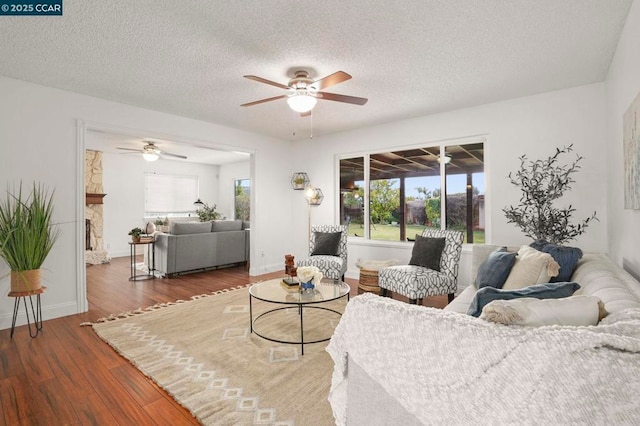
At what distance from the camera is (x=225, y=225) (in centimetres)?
621

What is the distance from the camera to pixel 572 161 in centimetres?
357

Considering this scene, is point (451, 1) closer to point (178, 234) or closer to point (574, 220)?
point (574, 220)

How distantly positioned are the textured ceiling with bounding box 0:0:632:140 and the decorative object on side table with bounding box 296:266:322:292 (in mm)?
1946

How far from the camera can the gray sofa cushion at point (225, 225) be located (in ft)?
19.9

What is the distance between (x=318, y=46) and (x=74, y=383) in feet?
10.3

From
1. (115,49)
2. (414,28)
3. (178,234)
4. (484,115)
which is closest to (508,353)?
(414,28)

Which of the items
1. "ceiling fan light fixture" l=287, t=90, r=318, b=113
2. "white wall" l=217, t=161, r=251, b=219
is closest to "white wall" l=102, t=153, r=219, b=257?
"white wall" l=217, t=161, r=251, b=219

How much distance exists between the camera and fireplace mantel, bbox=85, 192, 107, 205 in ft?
22.7

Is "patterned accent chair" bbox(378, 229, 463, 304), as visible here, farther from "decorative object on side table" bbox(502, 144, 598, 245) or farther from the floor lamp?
the floor lamp

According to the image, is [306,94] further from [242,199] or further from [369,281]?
[242,199]

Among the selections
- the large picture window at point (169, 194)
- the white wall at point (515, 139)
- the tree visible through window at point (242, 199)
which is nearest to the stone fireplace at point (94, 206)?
the large picture window at point (169, 194)

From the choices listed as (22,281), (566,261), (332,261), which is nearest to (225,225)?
(332,261)

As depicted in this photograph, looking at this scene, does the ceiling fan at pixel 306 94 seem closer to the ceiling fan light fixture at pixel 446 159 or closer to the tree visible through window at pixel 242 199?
the ceiling fan light fixture at pixel 446 159

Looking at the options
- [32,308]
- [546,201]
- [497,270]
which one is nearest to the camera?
[497,270]
